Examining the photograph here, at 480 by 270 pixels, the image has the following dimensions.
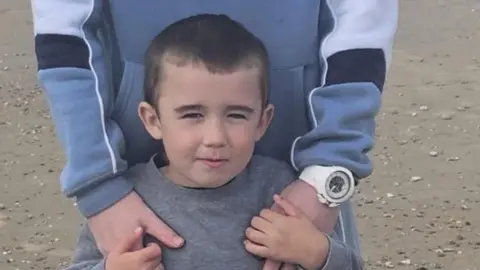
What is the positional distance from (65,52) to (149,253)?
0.46m

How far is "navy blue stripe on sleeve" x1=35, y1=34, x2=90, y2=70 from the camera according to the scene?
248cm

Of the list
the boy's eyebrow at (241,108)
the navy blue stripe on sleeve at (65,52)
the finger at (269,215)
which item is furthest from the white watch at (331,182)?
the navy blue stripe on sleeve at (65,52)

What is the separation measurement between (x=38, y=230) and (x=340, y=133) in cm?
305

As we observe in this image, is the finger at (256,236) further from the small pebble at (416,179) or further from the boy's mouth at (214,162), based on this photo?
the small pebble at (416,179)

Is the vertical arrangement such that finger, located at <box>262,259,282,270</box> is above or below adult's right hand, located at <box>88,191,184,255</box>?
below

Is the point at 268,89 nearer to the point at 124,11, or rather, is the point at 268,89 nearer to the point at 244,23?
the point at 244,23

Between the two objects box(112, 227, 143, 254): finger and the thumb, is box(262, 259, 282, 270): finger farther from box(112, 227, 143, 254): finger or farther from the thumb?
box(112, 227, 143, 254): finger

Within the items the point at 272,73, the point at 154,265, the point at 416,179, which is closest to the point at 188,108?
the point at 272,73

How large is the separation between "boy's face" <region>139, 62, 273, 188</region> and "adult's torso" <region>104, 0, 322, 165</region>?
11cm

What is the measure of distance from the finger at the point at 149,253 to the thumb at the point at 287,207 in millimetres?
265

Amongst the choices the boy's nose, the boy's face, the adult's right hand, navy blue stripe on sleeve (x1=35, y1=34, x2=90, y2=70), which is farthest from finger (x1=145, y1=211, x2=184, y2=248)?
navy blue stripe on sleeve (x1=35, y1=34, x2=90, y2=70)

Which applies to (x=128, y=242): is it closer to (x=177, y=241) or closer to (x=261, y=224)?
(x=177, y=241)

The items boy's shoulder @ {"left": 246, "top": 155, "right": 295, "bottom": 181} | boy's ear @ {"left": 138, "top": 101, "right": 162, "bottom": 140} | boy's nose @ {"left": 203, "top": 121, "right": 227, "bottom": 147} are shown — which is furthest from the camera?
boy's shoulder @ {"left": 246, "top": 155, "right": 295, "bottom": 181}

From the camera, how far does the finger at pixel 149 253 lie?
2.39 metres
